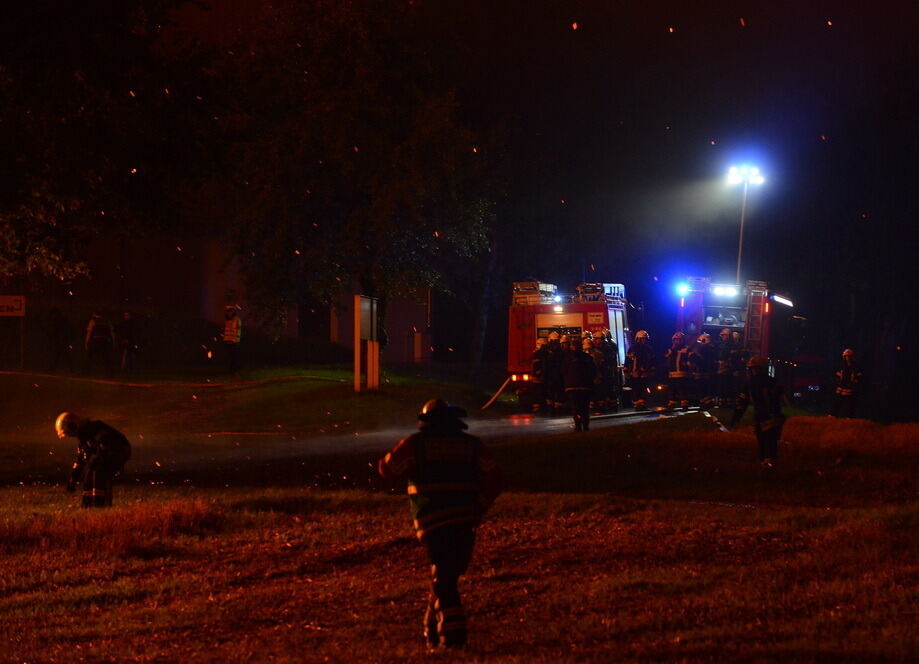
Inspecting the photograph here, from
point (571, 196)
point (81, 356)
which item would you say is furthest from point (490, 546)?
point (571, 196)

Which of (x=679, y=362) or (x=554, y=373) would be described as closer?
(x=554, y=373)

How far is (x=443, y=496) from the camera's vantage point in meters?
6.89

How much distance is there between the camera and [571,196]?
4322 cm

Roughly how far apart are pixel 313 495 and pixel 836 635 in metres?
7.74

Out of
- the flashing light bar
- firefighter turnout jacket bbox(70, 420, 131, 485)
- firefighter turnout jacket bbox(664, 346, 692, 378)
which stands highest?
the flashing light bar

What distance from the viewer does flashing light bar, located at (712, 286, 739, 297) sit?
101ft

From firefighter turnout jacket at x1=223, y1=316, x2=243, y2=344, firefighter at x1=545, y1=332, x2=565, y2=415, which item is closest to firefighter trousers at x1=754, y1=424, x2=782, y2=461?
firefighter at x1=545, y1=332, x2=565, y2=415

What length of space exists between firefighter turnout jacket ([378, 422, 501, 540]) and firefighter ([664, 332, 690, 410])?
64.4ft

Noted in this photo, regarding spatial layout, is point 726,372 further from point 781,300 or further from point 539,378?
point 781,300

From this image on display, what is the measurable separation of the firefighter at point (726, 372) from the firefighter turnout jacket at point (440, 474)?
2019 cm

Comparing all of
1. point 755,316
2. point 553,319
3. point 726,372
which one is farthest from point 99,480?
point 755,316

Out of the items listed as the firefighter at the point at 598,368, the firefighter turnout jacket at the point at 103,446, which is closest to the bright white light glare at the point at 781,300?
the firefighter at the point at 598,368

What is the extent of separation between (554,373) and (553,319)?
13.8 feet

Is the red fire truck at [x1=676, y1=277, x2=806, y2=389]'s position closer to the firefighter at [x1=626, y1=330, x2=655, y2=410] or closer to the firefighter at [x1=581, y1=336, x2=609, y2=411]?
the firefighter at [x1=626, y1=330, x2=655, y2=410]
